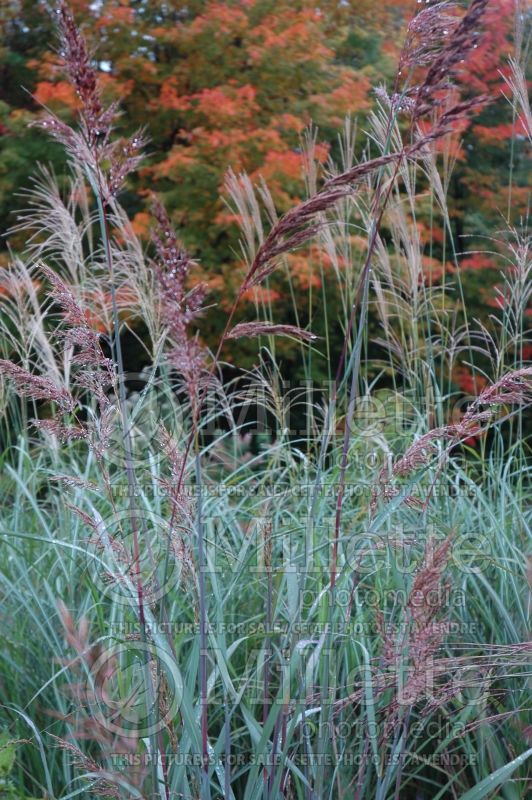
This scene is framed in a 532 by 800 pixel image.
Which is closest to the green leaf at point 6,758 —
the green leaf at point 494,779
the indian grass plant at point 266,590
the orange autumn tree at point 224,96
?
the indian grass plant at point 266,590

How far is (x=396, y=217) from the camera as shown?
3.50 metres

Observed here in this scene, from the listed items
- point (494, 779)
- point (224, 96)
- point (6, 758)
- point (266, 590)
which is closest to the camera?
point (494, 779)

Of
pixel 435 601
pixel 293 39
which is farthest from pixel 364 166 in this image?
pixel 293 39

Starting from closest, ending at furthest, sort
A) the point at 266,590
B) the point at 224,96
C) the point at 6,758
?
1. the point at 6,758
2. the point at 266,590
3. the point at 224,96

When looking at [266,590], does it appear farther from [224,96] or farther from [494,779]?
[224,96]

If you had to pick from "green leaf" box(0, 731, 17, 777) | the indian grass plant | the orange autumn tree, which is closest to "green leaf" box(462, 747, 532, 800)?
the indian grass plant

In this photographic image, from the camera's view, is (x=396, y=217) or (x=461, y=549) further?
(x=396, y=217)

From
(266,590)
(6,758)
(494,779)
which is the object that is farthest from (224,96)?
(494,779)

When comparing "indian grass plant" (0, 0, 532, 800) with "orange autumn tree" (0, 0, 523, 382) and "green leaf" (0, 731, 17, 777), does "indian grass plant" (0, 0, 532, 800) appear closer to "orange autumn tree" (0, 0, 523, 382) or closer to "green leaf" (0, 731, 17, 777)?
"green leaf" (0, 731, 17, 777)

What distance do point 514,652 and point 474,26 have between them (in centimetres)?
132

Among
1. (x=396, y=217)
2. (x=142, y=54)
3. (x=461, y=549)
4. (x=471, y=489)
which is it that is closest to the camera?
(x=461, y=549)

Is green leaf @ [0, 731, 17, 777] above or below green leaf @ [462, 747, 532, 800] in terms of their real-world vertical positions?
above

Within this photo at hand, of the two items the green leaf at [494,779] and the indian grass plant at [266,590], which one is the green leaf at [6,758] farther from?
the green leaf at [494,779]

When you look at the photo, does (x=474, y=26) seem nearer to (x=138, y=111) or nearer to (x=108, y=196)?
(x=108, y=196)
